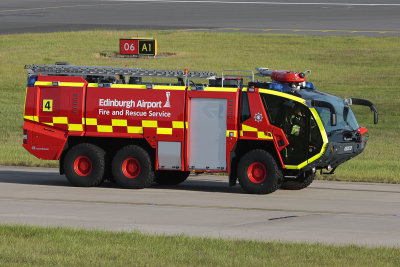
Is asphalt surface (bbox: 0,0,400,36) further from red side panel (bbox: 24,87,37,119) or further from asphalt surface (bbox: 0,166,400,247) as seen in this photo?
red side panel (bbox: 24,87,37,119)

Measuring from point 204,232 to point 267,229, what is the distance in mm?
1121

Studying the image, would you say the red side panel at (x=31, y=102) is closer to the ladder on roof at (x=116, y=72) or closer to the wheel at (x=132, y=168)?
the ladder on roof at (x=116, y=72)

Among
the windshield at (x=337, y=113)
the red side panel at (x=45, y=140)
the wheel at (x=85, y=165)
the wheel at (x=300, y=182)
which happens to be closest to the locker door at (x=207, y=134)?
the windshield at (x=337, y=113)

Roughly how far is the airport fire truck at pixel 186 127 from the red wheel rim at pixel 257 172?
2cm

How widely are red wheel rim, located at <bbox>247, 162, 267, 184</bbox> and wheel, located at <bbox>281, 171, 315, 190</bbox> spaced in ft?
4.35

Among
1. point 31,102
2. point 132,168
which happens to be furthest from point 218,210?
point 31,102

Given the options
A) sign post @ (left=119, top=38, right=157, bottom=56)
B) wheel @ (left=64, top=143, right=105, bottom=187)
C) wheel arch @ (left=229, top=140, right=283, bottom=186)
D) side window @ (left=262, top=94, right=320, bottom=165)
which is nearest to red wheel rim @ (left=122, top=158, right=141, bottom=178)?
wheel @ (left=64, top=143, right=105, bottom=187)

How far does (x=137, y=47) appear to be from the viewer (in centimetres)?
5281

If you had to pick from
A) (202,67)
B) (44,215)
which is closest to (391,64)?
(202,67)

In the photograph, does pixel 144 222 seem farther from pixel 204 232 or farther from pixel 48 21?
pixel 48 21

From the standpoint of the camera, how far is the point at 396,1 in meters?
77.3

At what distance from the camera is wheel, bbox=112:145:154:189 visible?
19.8 m

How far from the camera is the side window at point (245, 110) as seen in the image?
19.0 m

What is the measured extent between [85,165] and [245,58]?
3489 cm
